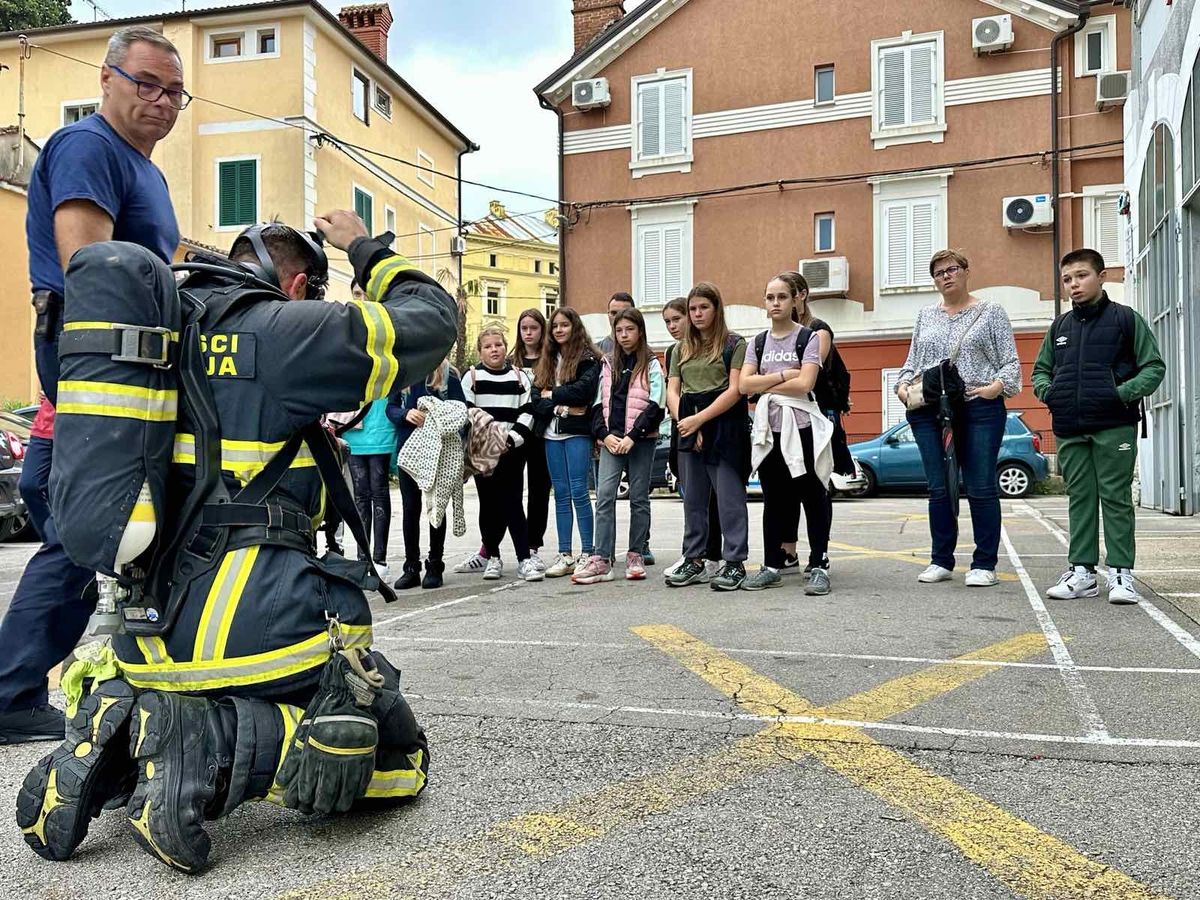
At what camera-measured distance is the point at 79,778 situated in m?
2.58

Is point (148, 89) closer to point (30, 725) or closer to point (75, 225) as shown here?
point (75, 225)

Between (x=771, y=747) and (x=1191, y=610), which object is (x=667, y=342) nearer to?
(x=1191, y=610)

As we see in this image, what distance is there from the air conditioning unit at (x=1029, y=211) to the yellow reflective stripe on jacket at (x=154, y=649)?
2427 cm

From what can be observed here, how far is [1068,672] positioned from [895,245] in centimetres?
2234

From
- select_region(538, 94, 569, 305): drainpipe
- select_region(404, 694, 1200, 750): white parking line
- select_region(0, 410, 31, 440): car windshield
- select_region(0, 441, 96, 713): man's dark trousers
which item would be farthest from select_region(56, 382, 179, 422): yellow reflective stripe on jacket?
select_region(538, 94, 569, 305): drainpipe

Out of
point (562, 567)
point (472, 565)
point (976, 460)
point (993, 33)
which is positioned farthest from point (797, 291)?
point (993, 33)

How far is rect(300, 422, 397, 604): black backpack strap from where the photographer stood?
9.21 ft

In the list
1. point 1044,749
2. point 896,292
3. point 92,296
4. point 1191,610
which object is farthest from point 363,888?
point 896,292

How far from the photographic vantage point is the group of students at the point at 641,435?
276 inches

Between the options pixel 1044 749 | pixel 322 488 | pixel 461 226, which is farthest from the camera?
pixel 461 226

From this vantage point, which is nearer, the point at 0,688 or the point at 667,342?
the point at 0,688

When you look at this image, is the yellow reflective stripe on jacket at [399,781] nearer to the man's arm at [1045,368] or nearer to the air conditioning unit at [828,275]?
the man's arm at [1045,368]

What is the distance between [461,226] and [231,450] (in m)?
37.7

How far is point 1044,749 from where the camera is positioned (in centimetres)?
346
